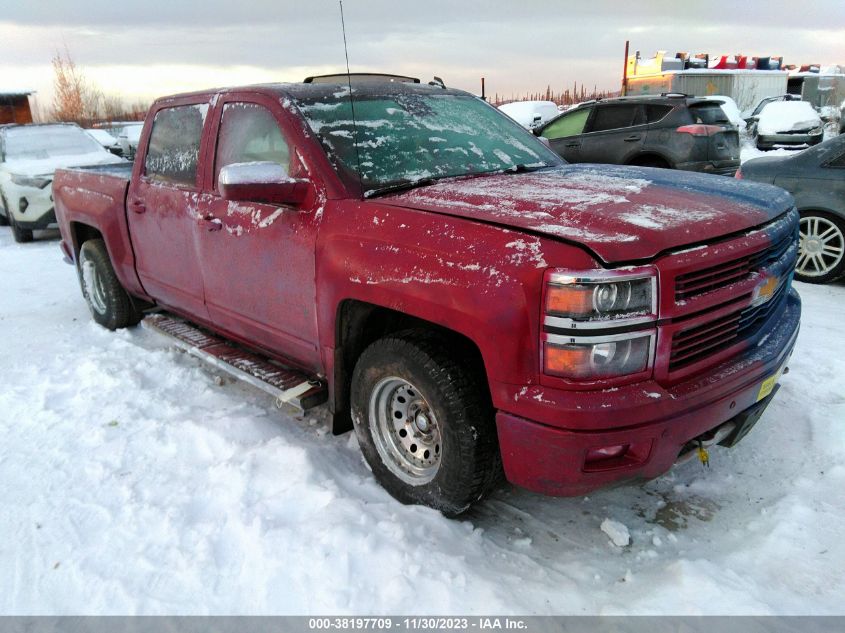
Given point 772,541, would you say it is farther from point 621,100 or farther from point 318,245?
point 621,100

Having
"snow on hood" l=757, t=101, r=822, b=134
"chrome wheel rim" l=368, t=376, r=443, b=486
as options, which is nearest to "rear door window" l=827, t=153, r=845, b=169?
"chrome wheel rim" l=368, t=376, r=443, b=486

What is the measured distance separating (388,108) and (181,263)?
5.47 ft

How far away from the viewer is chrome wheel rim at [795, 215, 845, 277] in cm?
583

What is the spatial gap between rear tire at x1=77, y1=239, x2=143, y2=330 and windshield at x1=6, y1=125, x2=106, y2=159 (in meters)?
5.83

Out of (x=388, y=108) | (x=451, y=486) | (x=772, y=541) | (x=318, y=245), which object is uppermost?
(x=388, y=108)

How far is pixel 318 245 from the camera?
2.83m

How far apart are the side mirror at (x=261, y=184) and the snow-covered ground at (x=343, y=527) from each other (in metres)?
1.28

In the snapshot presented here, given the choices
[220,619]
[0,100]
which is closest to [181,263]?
[220,619]

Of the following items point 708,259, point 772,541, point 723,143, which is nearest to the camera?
point 708,259

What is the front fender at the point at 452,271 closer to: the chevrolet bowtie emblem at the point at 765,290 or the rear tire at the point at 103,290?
the chevrolet bowtie emblem at the point at 765,290

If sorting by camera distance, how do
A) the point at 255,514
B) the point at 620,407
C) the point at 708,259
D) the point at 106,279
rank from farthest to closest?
the point at 106,279 → the point at 255,514 → the point at 708,259 → the point at 620,407

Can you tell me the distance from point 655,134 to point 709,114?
0.81 metres

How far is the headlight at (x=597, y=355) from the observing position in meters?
2.08

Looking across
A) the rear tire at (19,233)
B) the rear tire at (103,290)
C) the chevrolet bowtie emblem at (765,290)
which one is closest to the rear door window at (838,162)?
the chevrolet bowtie emblem at (765,290)
